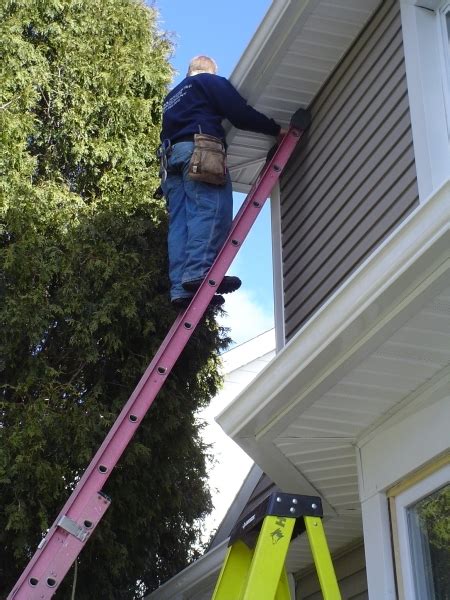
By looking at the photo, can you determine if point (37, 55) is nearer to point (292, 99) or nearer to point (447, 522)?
point (292, 99)

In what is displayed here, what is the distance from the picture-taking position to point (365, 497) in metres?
4.30

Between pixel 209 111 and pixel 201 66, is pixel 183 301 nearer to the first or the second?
pixel 209 111

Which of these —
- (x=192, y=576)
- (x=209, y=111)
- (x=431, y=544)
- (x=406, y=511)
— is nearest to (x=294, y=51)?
(x=209, y=111)

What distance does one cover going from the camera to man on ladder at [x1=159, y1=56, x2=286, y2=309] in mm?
5895

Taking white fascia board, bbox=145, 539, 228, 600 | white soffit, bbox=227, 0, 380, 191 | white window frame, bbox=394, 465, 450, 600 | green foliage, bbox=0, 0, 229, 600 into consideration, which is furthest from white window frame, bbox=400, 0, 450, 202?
white fascia board, bbox=145, 539, 228, 600

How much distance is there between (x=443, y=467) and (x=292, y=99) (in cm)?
320

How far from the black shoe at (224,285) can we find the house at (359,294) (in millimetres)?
327

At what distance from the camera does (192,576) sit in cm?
648

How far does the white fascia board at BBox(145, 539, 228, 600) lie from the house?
16mm

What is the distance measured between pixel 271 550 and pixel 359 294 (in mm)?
1064

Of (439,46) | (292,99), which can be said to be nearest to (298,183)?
(292,99)

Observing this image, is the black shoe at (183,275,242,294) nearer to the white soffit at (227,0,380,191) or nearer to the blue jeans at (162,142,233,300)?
the blue jeans at (162,142,233,300)

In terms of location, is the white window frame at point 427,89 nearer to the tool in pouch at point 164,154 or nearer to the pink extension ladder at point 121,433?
the pink extension ladder at point 121,433

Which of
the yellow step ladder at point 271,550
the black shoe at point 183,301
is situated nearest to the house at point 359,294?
the yellow step ladder at point 271,550
